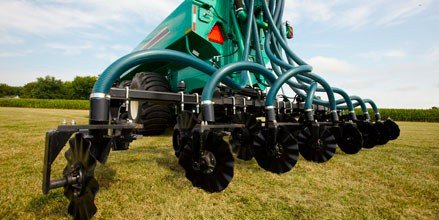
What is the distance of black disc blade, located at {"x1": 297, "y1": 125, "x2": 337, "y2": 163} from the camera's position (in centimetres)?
308

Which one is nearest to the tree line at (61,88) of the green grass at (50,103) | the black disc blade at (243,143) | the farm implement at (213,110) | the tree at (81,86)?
the tree at (81,86)

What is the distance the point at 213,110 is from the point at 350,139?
8.06 ft

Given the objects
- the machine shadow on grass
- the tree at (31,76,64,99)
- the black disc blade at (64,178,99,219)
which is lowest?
the machine shadow on grass

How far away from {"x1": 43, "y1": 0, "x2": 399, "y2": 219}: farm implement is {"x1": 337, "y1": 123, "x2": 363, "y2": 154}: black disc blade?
0.05 feet

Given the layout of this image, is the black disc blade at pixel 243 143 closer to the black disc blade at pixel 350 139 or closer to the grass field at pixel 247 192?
the grass field at pixel 247 192

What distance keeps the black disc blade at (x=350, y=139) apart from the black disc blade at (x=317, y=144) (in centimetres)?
62

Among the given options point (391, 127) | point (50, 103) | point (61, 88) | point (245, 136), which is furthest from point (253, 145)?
point (61, 88)

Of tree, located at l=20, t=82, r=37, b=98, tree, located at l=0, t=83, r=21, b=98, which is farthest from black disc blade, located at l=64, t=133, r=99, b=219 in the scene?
tree, located at l=0, t=83, r=21, b=98

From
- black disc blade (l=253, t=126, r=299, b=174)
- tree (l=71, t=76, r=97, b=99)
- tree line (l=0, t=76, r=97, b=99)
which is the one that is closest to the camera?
black disc blade (l=253, t=126, r=299, b=174)

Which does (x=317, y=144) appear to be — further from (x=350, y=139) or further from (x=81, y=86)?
(x=81, y=86)

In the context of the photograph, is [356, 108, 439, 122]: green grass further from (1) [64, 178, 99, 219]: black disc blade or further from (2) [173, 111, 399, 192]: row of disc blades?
(1) [64, 178, 99, 219]: black disc blade

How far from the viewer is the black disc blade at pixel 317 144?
308 cm

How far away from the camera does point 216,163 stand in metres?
1.92

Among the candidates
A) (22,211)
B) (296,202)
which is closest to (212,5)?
(296,202)
